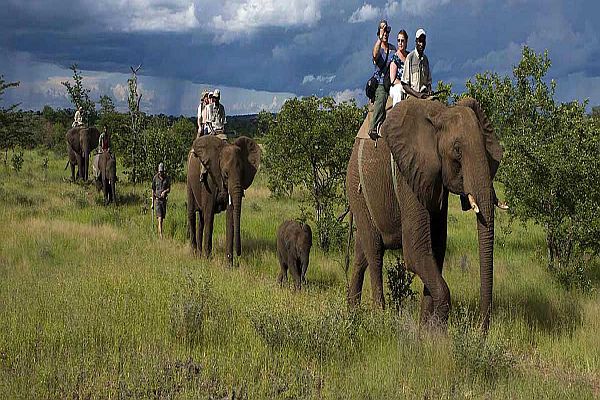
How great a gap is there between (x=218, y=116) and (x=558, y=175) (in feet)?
24.2

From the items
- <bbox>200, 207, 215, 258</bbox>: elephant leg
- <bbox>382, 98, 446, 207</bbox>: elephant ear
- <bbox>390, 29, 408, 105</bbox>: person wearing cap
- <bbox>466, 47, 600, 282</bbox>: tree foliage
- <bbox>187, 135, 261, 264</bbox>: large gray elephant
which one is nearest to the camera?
<bbox>382, 98, 446, 207</bbox>: elephant ear

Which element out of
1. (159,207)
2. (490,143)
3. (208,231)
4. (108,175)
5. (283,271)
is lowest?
(283,271)

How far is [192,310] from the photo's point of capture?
308 inches

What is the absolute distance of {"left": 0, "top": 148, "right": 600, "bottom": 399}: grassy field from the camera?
609 cm

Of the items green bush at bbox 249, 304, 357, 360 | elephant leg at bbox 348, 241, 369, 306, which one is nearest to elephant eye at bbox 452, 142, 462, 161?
green bush at bbox 249, 304, 357, 360

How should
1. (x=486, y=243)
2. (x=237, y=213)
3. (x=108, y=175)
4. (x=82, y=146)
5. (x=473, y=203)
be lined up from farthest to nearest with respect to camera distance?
1. (x=82, y=146)
2. (x=108, y=175)
3. (x=237, y=213)
4. (x=486, y=243)
5. (x=473, y=203)

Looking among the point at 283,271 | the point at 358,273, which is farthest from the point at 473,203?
the point at 283,271

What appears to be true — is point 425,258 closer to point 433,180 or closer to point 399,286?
point 433,180

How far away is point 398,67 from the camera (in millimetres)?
8547

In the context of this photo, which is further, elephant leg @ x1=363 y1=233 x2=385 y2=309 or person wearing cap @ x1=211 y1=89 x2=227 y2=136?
person wearing cap @ x1=211 y1=89 x2=227 y2=136

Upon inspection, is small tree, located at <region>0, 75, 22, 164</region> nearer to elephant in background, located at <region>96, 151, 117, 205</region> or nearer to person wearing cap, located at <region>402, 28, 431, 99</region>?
elephant in background, located at <region>96, 151, 117, 205</region>

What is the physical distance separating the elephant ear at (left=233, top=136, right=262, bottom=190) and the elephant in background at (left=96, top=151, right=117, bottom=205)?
9.05 meters

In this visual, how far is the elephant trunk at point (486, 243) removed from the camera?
686cm

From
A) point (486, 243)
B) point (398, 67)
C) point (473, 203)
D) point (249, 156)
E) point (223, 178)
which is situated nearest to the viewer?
point (473, 203)
